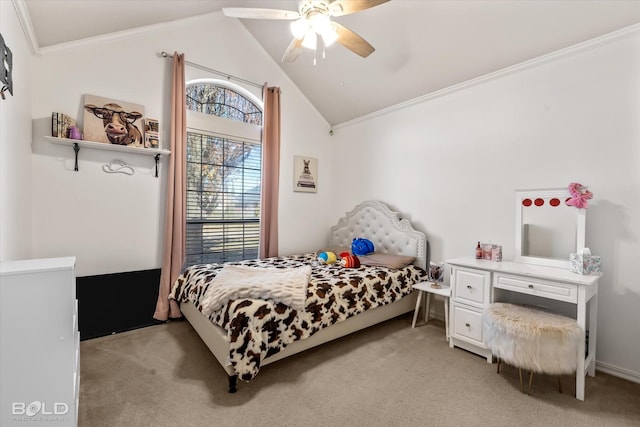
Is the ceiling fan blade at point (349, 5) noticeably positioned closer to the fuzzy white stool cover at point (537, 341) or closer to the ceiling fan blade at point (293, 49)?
the ceiling fan blade at point (293, 49)

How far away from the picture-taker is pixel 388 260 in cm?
328

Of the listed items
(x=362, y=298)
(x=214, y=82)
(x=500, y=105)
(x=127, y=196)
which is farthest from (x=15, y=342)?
(x=500, y=105)

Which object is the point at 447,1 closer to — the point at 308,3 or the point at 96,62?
the point at 308,3

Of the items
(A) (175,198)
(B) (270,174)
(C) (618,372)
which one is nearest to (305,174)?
(B) (270,174)

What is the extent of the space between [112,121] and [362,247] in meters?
3.08

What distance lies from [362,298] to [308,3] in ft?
7.99

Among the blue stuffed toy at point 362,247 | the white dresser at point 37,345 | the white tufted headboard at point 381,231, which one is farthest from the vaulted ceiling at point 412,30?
the white dresser at point 37,345

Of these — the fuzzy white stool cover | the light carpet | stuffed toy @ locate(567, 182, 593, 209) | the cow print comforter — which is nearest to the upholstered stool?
the fuzzy white stool cover

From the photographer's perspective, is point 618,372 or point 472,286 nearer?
point 618,372

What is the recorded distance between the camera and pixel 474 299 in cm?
250

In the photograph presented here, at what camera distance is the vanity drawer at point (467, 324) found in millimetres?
2453

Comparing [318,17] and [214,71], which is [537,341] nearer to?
[318,17]

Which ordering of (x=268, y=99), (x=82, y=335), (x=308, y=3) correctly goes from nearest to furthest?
(x=308, y=3), (x=82, y=335), (x=268, y=99)

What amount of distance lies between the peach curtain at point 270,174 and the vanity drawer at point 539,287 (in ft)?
8.79
